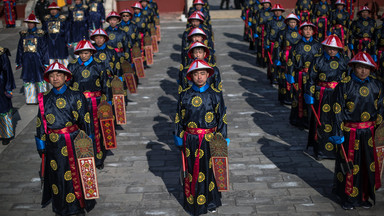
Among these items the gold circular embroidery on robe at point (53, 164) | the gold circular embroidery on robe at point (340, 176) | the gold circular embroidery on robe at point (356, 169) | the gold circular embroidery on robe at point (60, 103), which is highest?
the gold circular embroidery on robe at point (60, 103)

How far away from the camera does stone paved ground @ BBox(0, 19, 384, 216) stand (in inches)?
264

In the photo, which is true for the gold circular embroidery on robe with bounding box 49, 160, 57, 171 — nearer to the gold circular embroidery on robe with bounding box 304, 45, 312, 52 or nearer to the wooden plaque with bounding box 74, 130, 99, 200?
the wooden plaque with bounding box 74, 130, 99, 200

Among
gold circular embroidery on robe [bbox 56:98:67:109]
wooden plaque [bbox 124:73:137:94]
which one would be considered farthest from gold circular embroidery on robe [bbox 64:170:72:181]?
wooden plaque [bbox 124:73:137:94]

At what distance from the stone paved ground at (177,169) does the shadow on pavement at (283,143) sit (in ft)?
0.05

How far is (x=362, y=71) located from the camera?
6129 mm

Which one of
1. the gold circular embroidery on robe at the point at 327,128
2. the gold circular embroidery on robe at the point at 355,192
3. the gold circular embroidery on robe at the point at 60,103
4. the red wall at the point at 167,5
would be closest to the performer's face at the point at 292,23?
the gold circular embroidery on robe at the point at 327,128

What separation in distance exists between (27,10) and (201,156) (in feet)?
68.9

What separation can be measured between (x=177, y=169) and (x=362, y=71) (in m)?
3.64

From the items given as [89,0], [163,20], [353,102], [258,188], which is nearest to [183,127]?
[258,188]

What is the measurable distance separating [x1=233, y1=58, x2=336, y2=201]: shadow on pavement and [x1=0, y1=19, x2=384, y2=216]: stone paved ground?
0.6 inches

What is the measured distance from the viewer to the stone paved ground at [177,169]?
671 centimetres

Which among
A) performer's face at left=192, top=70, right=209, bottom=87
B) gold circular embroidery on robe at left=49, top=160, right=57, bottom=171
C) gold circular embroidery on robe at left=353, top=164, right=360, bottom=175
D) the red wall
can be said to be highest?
the red wall

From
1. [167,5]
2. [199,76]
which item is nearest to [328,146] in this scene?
[199,76]

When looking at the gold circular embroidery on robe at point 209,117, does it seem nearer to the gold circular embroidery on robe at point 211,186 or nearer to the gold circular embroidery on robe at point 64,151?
the gold circular embroidery on robe at point 211,186
